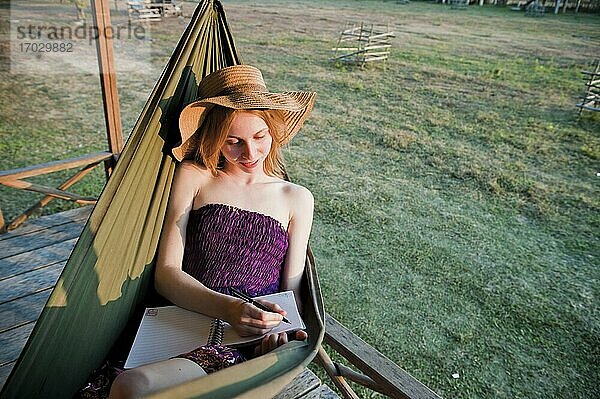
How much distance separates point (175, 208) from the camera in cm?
127

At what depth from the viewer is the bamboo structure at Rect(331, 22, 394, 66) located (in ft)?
25.4

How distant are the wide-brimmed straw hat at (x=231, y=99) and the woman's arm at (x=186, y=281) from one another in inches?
3.4

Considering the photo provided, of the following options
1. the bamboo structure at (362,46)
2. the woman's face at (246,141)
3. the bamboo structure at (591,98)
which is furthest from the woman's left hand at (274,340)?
the bamboo structure at (362,46)

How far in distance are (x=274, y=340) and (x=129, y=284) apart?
0.43 m

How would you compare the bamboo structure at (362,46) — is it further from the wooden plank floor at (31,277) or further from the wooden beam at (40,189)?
the wooden plank floor at (31,277)

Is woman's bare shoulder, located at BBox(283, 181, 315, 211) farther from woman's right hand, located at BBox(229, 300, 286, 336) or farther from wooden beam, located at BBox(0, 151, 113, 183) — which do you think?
wooden beam, located at BBox(0, 151, 113, 183)

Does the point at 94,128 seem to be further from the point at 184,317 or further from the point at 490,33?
the point at 490,33

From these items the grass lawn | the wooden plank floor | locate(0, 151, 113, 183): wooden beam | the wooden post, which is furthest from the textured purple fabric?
locate(0, 151, 113, 183): wooden beam

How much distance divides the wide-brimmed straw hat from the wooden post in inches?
37.4

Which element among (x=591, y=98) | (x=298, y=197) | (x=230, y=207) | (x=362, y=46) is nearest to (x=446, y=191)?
(x=298, y=197)

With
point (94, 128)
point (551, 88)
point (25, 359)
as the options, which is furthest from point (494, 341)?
point (551, 88)

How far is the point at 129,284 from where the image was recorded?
1193 mm

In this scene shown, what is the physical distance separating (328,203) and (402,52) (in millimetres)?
5999

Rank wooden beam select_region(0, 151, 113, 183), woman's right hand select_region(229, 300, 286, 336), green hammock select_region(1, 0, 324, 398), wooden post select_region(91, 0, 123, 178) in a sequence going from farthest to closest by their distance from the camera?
1. wooden beam select_region(0, 151, 113, 183)
2. wooden post select_region(91, 0, 123, 178)
3. woman's right hand select_region(229, 300, 286, 336)
4. green hammock select_region(1, 0, 324, 398)
